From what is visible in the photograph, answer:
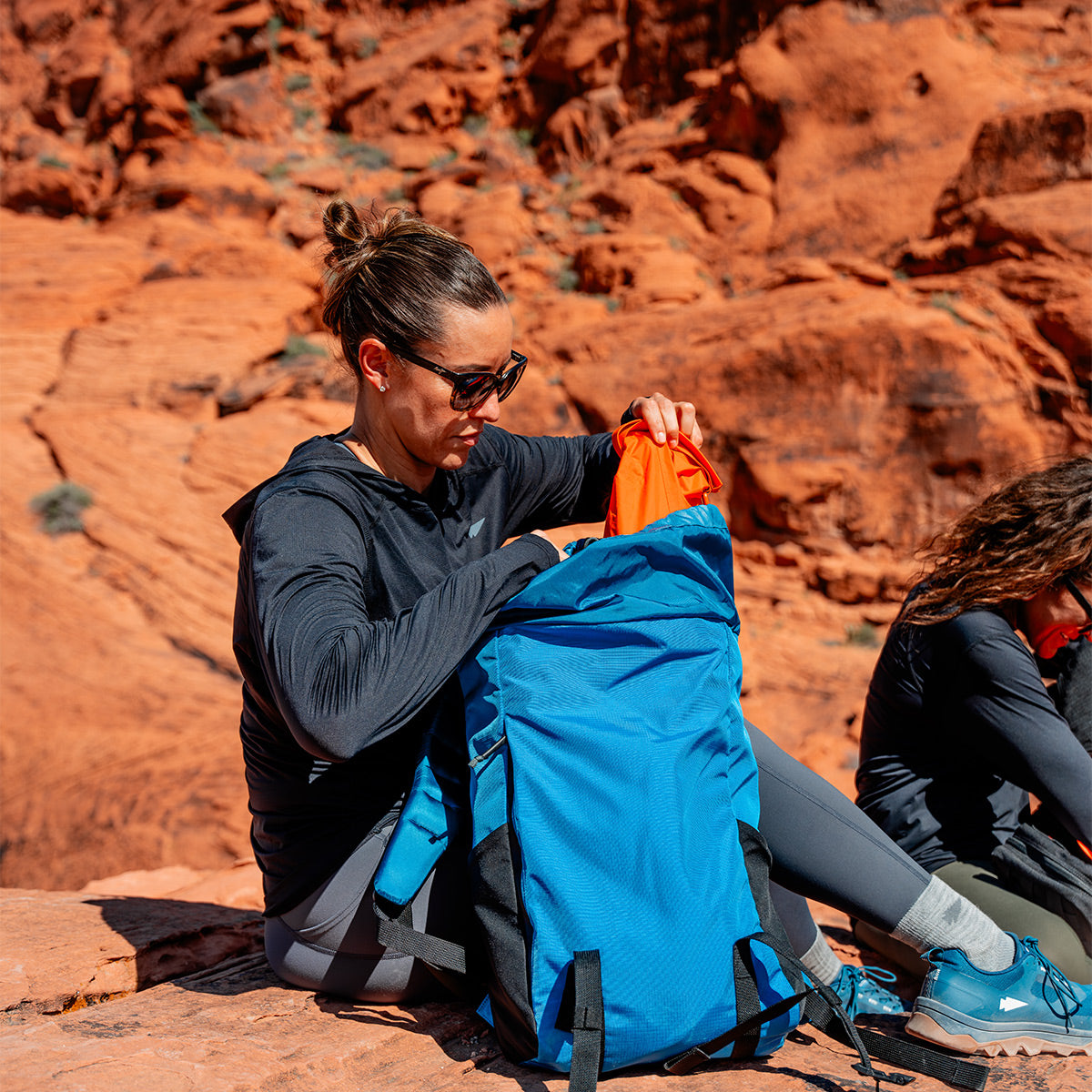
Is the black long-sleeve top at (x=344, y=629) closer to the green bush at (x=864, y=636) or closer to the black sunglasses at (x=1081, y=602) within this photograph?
the black sunglasses at (x=1081, y=602)

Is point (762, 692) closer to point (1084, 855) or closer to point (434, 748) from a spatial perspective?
point (1084, 855)

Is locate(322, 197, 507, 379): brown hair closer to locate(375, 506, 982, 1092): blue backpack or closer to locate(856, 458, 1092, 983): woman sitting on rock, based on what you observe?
locate(375, 506, 982, 1092): blue backpack

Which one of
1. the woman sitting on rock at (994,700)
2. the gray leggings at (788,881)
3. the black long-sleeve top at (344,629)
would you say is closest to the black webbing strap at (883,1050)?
the gray leggings at (788,881)

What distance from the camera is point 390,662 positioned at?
Answer: 1.47 metres

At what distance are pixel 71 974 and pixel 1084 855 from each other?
237 cm

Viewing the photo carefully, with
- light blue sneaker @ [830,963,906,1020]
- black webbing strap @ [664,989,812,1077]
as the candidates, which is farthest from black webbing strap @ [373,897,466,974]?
light blue sneaker @ [830,963,906,1020]

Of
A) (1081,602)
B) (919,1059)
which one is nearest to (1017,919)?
(919,1059)

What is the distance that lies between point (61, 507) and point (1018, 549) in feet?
26.4

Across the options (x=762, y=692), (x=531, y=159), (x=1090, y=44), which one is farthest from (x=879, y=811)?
(x=531, y=159)

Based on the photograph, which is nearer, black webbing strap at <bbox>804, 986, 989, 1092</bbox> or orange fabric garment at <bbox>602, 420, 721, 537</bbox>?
black webbing strap at <bbox>804, 986, 989, 1092</bbox>

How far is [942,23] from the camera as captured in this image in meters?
12.1

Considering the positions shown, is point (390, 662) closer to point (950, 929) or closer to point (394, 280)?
point (394, 280)

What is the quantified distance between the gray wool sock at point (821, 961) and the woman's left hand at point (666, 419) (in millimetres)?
1155

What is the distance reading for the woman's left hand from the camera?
219cm
